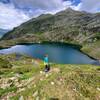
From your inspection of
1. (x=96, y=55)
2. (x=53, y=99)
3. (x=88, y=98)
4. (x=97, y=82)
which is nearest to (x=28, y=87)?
(x=53, y=99)

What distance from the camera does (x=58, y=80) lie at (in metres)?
25.0

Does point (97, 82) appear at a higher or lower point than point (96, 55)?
higher

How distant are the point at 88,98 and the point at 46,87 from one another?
5298 millimetres

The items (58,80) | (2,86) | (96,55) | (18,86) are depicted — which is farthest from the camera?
(96,55)

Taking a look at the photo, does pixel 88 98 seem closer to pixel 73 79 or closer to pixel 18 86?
pixel 73 79

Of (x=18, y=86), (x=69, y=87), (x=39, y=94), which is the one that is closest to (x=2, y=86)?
(x=18, y=86)

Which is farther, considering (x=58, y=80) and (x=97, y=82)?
(x=97, y=82)

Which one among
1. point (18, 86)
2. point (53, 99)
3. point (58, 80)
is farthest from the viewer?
point (18, 86)

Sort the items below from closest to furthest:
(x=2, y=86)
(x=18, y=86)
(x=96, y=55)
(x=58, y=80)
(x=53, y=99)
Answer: (x=53, y=99), (x=58, y=80), (x=18, y=86), (x=2, y=86), (x=96, y=55)

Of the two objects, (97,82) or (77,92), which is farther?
(97,82)

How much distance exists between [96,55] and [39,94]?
16673cm

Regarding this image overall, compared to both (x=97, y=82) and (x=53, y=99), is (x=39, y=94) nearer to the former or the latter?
(x=53, y=99)

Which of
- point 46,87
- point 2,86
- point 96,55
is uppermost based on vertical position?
point 46,87

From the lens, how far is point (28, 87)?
2520 centimetres
